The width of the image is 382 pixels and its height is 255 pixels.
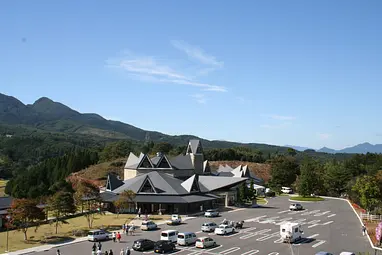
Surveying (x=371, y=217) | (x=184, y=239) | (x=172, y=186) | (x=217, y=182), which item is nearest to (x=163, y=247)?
(x=184, y=239)

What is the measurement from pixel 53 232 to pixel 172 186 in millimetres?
23330

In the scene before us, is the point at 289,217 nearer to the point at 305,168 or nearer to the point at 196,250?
the point at 196,250

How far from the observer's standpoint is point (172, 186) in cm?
6519

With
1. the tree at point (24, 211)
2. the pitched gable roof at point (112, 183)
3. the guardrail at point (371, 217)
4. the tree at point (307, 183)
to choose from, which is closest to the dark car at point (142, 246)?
the tree at point (24, 211)

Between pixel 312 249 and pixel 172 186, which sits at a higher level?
pixel 172 186

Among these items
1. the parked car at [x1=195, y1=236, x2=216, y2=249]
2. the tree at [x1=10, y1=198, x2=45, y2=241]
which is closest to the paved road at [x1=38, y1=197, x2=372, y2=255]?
the parked car at [x1=195, y1=236, x2=216, y2=249]

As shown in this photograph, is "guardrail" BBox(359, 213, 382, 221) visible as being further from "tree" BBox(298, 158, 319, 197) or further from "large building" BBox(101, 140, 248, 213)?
"tree" BBox(298, 158, 319, 197)

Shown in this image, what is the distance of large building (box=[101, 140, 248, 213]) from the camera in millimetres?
61531

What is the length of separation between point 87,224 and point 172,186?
17.4 meters

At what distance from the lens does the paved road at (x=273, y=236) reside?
3650 centimetres

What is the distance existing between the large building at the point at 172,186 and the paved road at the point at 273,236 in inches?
211

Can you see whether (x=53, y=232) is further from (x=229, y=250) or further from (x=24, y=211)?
(x=229, y=250)

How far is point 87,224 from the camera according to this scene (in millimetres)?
51531

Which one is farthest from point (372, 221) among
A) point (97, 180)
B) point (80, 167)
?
point (80, 167)
